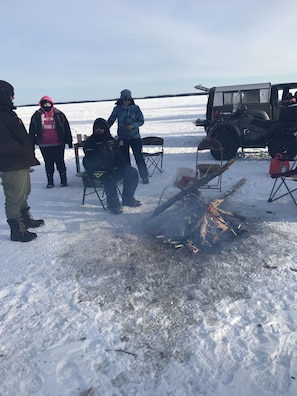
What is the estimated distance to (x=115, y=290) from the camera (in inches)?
112

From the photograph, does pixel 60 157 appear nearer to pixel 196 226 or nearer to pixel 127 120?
pixel 127 120

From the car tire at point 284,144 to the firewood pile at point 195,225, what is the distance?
4.24 meters

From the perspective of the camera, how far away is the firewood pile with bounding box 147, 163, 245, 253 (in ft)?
12.1

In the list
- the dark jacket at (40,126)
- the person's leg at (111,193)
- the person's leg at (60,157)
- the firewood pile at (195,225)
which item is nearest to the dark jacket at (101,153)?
the person's leg at (111,193)

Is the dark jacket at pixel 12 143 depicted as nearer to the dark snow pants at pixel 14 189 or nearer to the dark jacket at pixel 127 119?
the dark snow pants at pixel 14 189

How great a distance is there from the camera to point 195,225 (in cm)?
381

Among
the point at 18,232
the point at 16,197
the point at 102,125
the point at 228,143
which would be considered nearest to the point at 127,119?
the point at 102,125

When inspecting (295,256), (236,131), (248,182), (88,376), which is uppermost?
(236,131)

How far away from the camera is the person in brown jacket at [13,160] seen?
3.56 m

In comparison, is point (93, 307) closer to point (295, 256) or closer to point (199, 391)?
point (199, 391)

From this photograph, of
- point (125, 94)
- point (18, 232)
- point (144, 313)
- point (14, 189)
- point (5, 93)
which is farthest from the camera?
point (125, 94)

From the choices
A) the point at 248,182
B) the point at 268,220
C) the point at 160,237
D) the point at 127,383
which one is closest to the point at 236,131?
the point at 248,182

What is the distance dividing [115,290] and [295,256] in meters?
2.04

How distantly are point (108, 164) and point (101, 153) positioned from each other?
0.21 meters
